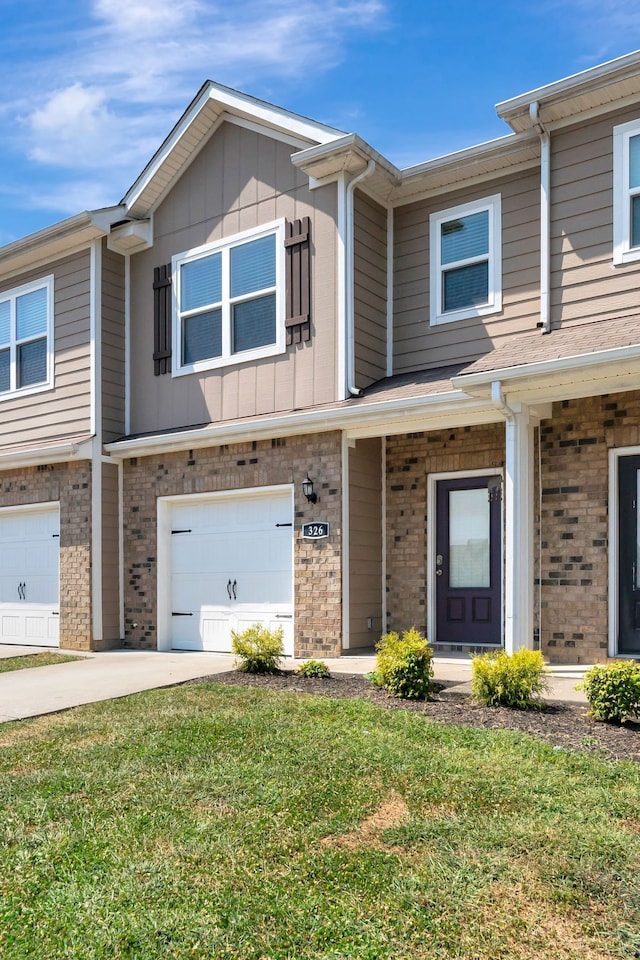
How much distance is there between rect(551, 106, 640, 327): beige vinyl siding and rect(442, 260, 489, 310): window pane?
1.05m

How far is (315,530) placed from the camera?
9.80m

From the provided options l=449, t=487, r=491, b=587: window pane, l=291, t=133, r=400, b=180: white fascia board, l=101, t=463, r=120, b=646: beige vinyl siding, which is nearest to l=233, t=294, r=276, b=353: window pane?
l=291, t=133, r=400, b=180: white fascia board

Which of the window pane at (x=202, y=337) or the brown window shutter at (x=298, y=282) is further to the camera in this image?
the window pane at (x=202, y=337)

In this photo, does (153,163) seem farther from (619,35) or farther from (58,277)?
(619,35)

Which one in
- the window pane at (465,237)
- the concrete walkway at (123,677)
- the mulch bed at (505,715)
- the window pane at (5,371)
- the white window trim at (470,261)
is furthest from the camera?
the window pane at (5,371)

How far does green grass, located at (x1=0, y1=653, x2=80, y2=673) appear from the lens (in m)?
9.77

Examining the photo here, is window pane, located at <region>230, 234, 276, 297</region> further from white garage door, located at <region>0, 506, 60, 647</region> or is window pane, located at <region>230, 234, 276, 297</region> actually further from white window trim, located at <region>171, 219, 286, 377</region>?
white garage door, located at <region>0, 506, 60, 647</region>

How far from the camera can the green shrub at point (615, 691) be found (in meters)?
5.73

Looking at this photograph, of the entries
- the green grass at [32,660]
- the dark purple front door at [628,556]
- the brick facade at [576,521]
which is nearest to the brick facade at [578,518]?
the brick facade at [576,521]

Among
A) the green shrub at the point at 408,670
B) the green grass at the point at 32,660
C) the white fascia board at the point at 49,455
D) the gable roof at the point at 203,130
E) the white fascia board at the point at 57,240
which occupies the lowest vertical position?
the green grass at the point at 32,660

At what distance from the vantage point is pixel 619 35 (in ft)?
31.6

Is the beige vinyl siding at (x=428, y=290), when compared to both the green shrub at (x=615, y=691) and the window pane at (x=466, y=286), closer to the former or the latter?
the window pane at (x=466, y=286)

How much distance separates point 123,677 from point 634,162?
24.4 ft

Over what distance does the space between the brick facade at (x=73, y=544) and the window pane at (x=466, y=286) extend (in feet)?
17.9
